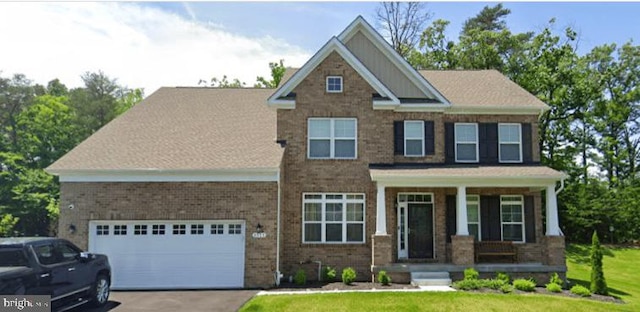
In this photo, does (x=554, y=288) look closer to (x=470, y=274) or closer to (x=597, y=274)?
(x=597, y=274)

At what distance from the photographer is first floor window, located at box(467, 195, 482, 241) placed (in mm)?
16891

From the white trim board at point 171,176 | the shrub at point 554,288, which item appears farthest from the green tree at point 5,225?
the shrub at point 554,288

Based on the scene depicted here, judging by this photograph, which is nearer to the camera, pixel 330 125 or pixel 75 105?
pixel 330 125

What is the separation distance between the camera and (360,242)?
52.5ft

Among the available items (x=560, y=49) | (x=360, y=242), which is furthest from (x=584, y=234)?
(x=360, y=242)

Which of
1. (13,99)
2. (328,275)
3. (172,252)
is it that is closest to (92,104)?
(13,99)

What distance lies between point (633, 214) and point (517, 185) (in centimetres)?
1569

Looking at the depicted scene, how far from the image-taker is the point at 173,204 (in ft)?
48.4

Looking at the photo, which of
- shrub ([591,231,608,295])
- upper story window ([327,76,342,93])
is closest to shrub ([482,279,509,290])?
shrub ([591,231,608,295])

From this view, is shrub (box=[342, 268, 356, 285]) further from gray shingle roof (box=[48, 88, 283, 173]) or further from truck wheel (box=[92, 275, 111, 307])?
truck wheel (box=[92, 275, 111, 307])

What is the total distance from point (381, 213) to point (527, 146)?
21.1 ft

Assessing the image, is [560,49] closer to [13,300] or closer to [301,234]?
[301,234]

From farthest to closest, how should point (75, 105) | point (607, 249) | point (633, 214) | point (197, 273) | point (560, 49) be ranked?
point (75, 105), point (560, 49), point (633, 214), point (607, 249), point (197, 273)

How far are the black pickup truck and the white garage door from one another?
2775 millimetres
